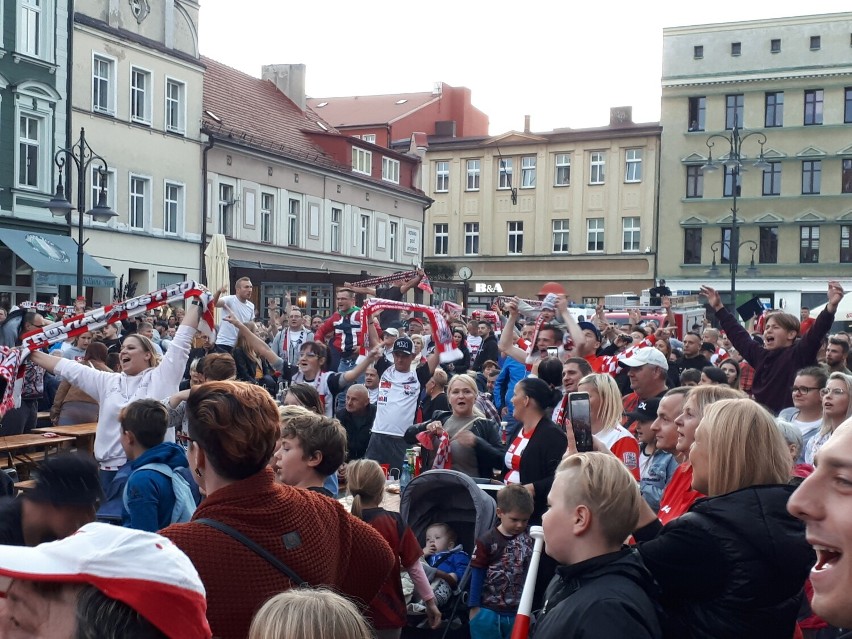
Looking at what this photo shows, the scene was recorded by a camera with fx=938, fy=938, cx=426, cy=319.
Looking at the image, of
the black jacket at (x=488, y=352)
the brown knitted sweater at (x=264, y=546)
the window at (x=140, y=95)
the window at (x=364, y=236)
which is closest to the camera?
the brown knitted sweater at (x=264, y=546)

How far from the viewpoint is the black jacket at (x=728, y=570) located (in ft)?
10.3

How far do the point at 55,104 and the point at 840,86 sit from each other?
1445 inches

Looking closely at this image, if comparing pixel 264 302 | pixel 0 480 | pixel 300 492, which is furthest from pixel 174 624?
pixel 264 302

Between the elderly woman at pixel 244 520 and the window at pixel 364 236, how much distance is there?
3890 cm

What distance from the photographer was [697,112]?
158ft

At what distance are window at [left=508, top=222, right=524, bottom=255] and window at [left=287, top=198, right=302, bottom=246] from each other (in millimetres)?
18024

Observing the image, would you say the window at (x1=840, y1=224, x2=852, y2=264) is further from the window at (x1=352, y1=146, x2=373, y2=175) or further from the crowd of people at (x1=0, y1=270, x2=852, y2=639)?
the crowd of people at (x1=0, y1=270, x2=852, y2=639)

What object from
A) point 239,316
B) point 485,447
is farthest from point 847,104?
point 485,447

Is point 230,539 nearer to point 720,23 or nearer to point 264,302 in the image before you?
point 264,302

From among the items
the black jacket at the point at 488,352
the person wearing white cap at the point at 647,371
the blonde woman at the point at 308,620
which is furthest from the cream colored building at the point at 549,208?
the blonde woman at the point at 308,620

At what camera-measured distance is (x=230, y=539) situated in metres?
2.88

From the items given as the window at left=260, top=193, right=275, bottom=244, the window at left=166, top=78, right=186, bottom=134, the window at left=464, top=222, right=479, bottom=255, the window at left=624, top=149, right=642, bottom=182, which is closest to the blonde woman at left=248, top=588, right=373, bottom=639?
the window at left=166, top=78, right=186, bottom=134

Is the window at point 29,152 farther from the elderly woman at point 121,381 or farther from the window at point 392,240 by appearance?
the elderly woman at point 121,381

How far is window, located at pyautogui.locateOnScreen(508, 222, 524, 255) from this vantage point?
172ft
